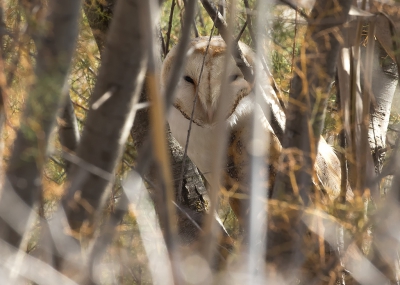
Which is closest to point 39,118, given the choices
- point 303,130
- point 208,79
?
point 303,130

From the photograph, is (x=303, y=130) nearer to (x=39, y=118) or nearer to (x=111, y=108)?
(x=111, y=108)

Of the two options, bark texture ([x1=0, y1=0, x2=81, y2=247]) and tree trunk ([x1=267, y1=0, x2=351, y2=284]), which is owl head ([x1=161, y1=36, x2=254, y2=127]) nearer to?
tree trunk ([x1=267, y1=0, x2=351, y2=284])

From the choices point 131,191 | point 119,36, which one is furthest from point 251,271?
point 119,36

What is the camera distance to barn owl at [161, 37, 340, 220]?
1.95m

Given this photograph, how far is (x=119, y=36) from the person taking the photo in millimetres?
900

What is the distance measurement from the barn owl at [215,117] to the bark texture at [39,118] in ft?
3.20

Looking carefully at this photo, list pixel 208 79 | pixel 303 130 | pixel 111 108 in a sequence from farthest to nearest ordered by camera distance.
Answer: pixel 208 79 < pixel 303 130 < pixel 111 108

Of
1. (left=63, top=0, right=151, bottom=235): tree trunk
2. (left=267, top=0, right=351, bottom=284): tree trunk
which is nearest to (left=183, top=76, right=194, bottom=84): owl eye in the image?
(left=267, top=0, right=351, bottom=284): tree trunk

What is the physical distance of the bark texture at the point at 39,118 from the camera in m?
Answer: 0.92

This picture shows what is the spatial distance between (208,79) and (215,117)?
0.17 meters

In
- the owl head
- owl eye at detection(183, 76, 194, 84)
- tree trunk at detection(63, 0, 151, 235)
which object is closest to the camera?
tree trunk at detection(63, 0, 151, 235)

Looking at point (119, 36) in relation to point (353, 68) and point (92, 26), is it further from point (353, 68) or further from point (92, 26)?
point (92, 26)

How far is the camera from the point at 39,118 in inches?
37.6

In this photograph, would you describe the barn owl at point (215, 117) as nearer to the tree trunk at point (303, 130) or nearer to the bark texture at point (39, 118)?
the tree trunk at point (303, 130)
